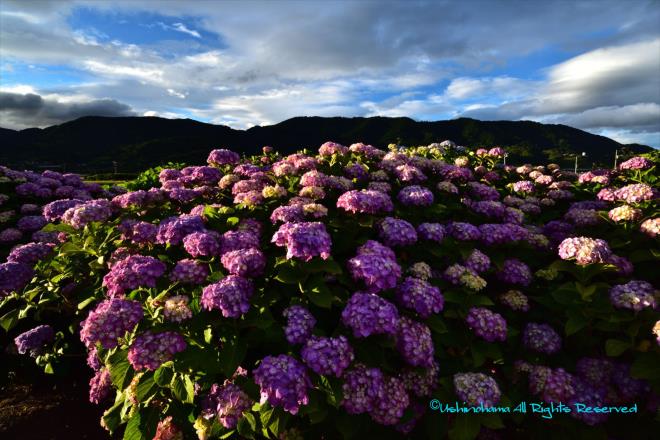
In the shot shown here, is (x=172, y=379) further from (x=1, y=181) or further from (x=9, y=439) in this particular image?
(x=1, y=181)

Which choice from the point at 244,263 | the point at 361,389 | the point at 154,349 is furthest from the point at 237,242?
the point at 361,389

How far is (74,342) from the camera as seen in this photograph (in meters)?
6.42

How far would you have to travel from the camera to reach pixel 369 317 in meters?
3.60

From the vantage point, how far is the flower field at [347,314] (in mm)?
3607

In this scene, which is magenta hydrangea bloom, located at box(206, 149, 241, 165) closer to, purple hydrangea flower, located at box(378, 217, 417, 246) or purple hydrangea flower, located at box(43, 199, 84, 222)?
purple hydrangea flower, located at box(43, 199, 84, 222)

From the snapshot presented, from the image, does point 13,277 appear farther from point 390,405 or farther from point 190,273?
point 390,405

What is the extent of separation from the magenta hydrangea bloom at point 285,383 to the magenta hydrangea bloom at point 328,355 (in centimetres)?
12

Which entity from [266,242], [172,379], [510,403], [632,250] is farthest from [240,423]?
[632,250]

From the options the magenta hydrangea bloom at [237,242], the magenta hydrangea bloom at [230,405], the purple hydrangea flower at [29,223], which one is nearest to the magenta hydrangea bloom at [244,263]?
the magenta hydrangea bloom at [237,242]

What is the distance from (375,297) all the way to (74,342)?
5.33m

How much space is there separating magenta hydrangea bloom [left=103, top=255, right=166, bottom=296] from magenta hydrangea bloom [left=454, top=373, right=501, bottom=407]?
10.2 ft

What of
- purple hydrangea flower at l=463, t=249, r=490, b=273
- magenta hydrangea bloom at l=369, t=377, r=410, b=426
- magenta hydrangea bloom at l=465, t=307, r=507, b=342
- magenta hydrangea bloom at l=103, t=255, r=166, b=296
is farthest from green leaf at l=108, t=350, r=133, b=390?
purple hydrangea flower at l=463, t=249, r=490, b=273

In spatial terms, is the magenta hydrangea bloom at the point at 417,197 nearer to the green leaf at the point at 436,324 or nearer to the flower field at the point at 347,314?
the flower field at the point at 347,314

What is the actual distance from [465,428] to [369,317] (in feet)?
4.43
